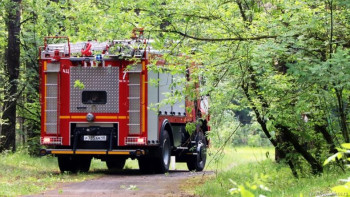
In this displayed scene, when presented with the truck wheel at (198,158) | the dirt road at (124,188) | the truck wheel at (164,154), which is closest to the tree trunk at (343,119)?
the dirt road at (124,188)

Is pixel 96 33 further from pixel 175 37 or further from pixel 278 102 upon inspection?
pixel 278 102

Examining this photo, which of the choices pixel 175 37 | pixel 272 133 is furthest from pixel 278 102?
pixel 175 37

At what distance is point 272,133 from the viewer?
11484mm

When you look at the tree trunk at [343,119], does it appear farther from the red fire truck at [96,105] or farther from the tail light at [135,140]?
the tail light at [135,140]

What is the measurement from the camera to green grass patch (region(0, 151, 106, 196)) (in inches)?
492

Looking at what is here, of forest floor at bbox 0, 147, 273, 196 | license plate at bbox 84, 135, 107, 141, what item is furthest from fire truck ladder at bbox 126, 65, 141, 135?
forest floor at bbox 0, 147, 273, 196

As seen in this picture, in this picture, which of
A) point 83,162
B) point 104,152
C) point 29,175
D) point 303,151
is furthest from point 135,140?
point 303,151

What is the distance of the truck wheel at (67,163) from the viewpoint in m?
17.3

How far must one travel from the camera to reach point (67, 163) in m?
17.5

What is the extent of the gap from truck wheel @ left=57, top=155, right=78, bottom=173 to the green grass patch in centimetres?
28

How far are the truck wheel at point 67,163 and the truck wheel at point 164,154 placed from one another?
2158mm

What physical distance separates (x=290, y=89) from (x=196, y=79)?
1.86 meters

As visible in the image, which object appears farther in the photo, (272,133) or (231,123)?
(231,123)

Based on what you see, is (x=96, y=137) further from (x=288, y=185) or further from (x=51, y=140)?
(x=288, y=185)
